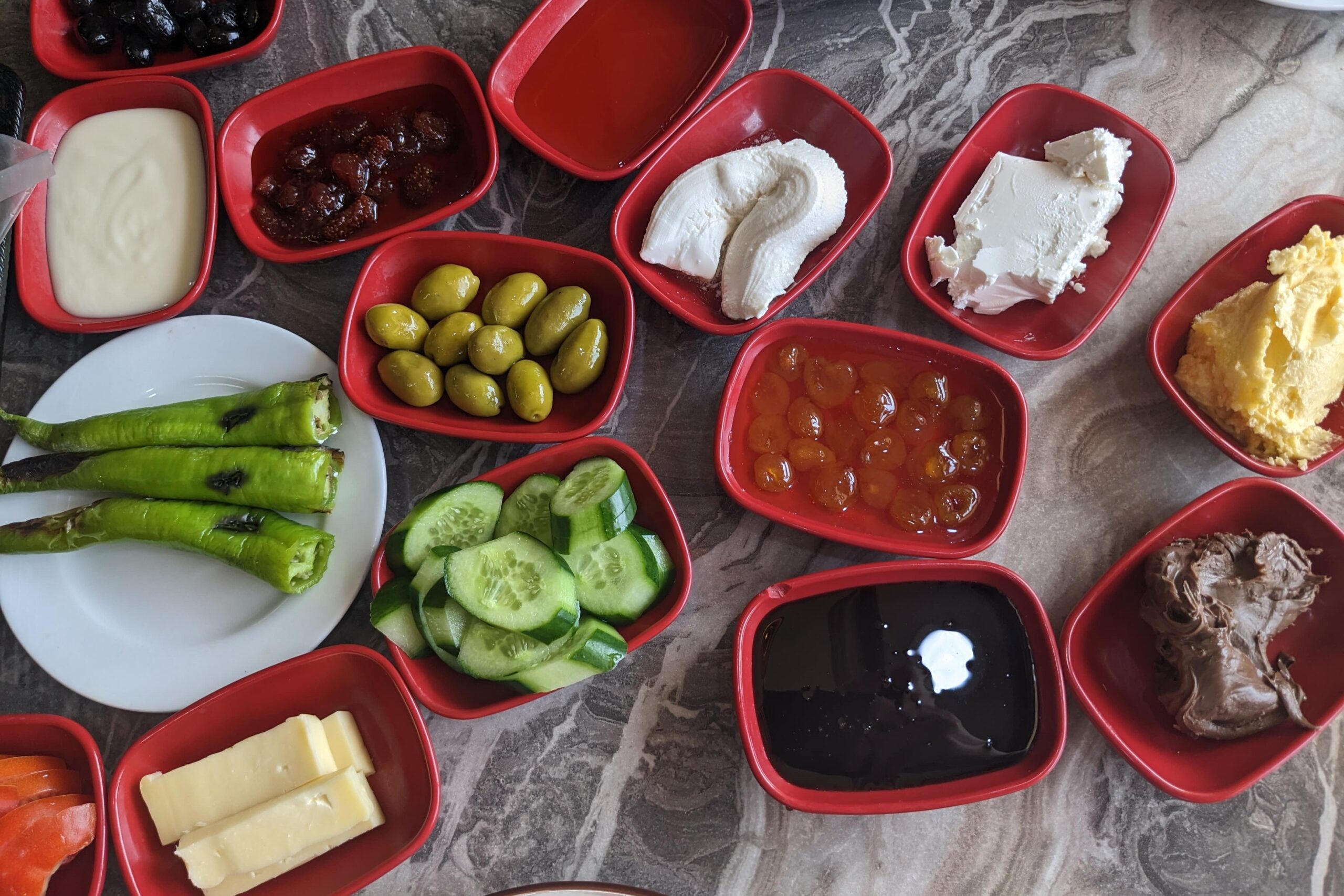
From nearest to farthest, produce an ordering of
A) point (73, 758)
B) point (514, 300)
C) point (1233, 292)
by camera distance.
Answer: point (73, 758), point (514, 300), point (1233, 292)

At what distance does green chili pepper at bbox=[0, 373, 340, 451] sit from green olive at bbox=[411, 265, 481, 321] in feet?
0.90

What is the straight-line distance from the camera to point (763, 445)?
71.3 inches

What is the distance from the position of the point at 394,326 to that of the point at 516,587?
0.64 m

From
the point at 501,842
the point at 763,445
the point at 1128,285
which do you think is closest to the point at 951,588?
the point at 763,445

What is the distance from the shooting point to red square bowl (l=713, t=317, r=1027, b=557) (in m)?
1.72

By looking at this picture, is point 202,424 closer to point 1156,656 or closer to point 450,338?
point 450,338

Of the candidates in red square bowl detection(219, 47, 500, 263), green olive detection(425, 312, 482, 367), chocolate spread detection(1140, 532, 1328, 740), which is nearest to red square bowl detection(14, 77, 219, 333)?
red square bowl detection(219, 47, 500, 263)

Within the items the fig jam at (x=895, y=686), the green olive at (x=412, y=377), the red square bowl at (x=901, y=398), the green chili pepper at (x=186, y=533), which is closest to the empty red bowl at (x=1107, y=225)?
the red square bowl at (x=901, y=398)

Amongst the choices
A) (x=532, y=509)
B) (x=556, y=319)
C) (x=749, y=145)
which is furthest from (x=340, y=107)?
(x=532, y=509)

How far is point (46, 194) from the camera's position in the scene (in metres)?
1.86

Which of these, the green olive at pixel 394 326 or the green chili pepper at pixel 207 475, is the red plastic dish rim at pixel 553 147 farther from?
the green chili pepper at pixel 207 475

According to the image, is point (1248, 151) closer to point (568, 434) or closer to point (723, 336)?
point (723, 336)

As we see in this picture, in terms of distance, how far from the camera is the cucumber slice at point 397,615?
1.62 metres

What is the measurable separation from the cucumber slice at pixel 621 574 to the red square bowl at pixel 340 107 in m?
0.83
